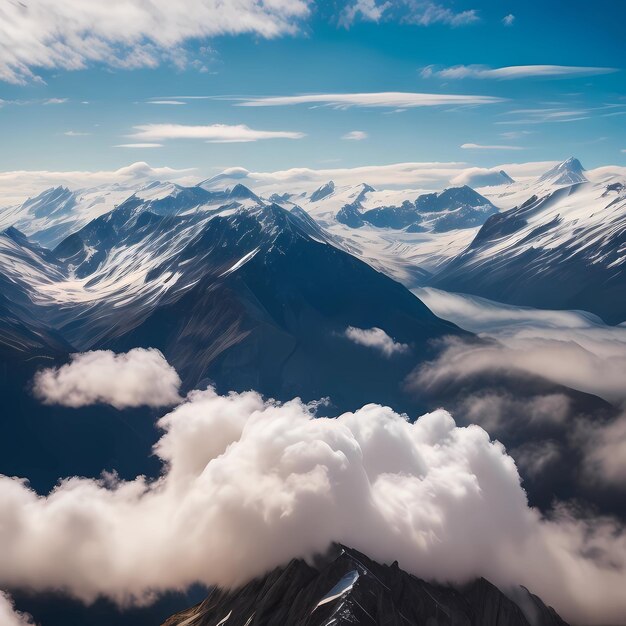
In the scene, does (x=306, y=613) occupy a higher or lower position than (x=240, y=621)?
higher

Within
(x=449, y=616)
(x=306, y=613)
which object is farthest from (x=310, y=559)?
(x=449, y=616)

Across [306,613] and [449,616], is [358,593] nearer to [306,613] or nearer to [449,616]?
[306,613]

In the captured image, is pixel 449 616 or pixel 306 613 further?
pixel 449 616

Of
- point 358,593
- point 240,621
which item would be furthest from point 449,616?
point 240,621

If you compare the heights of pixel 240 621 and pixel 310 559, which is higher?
pixel 310 559

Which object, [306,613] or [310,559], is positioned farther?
[310,559]

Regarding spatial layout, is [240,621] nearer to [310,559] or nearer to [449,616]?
[310,559]

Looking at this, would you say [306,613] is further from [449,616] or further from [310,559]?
[449,616]

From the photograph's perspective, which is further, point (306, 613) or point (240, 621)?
point (240, 621)
